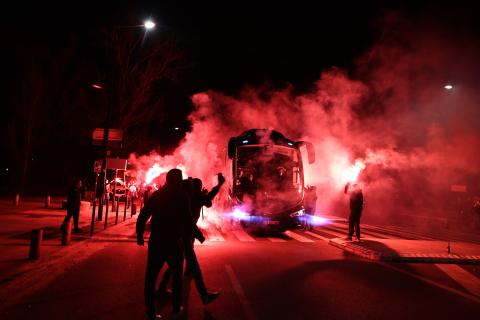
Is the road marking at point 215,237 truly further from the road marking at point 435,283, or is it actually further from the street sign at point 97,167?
the road marking at point 435,283

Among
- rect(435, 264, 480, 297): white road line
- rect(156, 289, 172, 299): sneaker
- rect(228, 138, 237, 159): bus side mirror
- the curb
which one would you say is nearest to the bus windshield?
rect(228, 138, 237, 159): bus side mirror

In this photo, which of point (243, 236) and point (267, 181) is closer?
point (243, 236)

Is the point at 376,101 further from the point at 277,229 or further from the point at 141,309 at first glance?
the point at 141,309

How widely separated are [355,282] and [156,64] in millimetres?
23782

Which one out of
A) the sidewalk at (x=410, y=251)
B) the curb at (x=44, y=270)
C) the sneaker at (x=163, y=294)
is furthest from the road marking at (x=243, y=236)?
the sneaker at (x=163, y=294)

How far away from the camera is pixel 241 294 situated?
21.0ft

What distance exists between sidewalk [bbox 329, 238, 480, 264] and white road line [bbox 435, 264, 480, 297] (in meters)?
0.49

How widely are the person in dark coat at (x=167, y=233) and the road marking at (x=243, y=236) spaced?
7.99 m

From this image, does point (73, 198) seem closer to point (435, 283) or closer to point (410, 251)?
point (410, 251)

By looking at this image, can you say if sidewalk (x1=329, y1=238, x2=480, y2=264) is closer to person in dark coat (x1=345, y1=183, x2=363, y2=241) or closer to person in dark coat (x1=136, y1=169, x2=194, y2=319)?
person in dark coat (x1=345, y1=183, x2=363, y2=241)

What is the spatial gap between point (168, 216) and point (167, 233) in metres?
0.21

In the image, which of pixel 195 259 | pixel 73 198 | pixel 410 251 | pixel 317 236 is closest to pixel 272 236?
pixel 317 236

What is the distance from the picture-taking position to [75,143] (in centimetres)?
3378

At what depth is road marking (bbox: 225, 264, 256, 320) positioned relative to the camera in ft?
17.7
